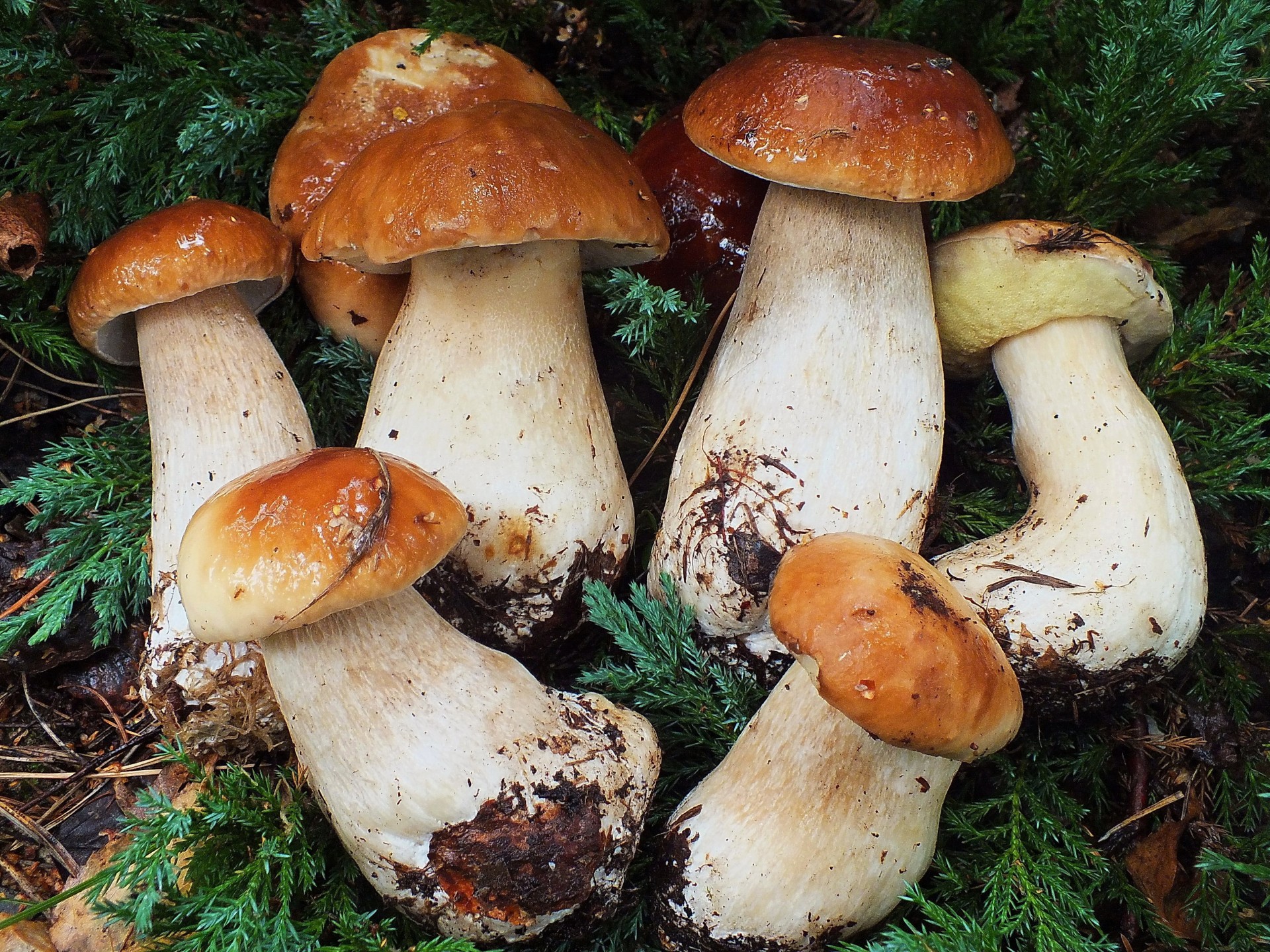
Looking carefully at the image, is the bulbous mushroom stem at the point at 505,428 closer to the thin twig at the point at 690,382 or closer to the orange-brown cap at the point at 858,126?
the thin twig at the point at 690,382

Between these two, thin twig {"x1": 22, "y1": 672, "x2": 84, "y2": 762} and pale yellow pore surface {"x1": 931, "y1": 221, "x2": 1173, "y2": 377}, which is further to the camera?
thin twig {"x1": 22, "y1": 672, "x2": 84, "y2": 762}

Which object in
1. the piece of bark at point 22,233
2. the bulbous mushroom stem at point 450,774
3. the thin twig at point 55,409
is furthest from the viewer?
the thin twig at point 55,409

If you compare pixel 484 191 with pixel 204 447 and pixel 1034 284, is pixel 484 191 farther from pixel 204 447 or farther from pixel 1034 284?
pixel 1034 284

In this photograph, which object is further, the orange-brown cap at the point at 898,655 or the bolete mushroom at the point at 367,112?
the bolete mushroom at the point at 367,112

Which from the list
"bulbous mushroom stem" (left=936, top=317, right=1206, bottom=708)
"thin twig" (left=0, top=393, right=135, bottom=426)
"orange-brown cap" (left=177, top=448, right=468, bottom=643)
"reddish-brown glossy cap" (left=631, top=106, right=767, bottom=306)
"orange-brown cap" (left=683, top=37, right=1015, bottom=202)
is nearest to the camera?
"orange-brown cap" (left=177, top=448, right=468, bottom=643)

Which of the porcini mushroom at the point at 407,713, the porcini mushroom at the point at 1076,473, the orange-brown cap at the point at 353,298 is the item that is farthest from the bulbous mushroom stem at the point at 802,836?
the orange-brown cap at the point at 353,298

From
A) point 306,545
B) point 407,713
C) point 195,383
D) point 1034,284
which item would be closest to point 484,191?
point 306,545

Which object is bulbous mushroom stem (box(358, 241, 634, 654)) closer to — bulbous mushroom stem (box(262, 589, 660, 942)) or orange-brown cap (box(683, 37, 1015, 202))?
bulbous mushroom stem (box(262, 589, 660, 942))

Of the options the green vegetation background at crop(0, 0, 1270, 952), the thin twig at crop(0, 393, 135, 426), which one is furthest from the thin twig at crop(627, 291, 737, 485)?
the thin twig at crop(0, 393, 135, 426)
